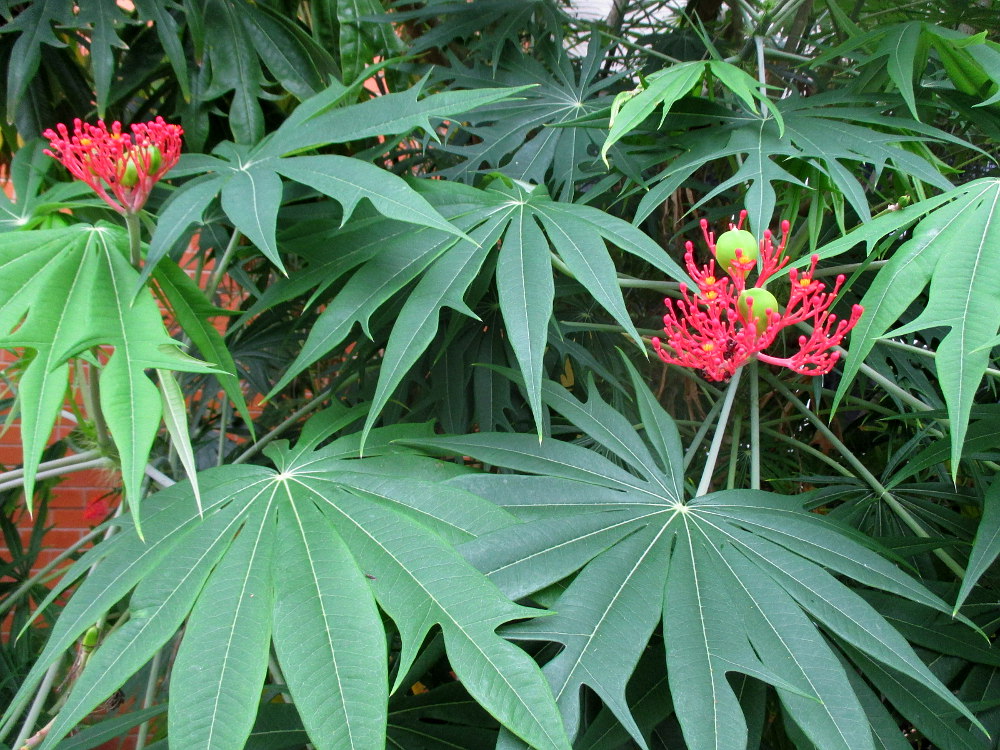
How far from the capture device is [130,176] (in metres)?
0.68

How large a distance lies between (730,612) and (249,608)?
1.10ft

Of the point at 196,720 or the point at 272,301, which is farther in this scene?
the point at 272,301

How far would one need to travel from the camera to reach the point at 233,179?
69 cm

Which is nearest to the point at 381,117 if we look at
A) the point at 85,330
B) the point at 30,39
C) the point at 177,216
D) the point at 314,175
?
the point at 314,175

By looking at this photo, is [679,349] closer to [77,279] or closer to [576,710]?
[576,710]

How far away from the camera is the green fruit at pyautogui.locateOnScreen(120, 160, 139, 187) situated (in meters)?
0.67

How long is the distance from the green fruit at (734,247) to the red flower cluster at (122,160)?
505mm

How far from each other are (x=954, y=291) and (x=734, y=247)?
21 cm

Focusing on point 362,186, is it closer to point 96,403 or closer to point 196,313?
point 196,313

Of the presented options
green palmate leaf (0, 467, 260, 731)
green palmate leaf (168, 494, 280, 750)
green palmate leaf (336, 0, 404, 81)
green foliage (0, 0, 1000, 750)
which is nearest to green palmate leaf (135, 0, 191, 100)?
green foliage (0, 0, 1000, 750)

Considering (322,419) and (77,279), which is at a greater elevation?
(77,279)

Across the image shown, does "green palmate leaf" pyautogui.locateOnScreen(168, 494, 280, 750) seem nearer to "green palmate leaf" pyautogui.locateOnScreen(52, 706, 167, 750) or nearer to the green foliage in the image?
the green foliage

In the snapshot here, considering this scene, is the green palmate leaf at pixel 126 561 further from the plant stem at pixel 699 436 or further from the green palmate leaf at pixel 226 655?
the plant stem at pixel 699 436

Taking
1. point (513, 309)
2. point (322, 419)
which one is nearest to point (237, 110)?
point (322, 419)
